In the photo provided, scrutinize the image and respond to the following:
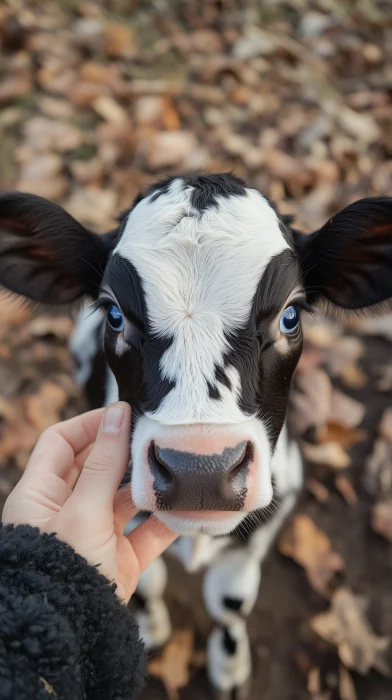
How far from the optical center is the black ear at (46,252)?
1734mm

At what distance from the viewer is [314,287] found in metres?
1.90

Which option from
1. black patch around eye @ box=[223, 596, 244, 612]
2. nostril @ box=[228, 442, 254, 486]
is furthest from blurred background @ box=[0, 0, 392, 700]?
nostril @ box=[228, 442, 254, 486]

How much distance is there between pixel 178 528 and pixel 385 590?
1.71 metres

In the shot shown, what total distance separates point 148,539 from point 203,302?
2.79ft

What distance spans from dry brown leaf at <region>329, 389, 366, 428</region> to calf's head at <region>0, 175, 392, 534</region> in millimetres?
1353

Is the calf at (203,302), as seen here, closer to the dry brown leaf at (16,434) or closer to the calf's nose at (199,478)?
the calf's nose at (199,478)

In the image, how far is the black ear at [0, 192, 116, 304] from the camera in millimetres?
1734

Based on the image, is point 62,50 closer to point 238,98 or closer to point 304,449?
point 238,98

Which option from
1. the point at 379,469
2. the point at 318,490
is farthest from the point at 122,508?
the point at 379,469

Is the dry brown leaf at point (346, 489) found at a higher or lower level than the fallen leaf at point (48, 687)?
lower

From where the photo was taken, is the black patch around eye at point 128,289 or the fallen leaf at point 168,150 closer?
the black patch around eye at point 128,289

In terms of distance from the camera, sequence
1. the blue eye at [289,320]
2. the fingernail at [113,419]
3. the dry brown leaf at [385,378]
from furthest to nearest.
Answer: the dry brown leaf at [385,378] → the blue eye at [289,320] → the fingernail at [113,419]

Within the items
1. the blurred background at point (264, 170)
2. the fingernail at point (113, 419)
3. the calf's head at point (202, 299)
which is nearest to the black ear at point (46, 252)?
the calf's head at point (202, 299)

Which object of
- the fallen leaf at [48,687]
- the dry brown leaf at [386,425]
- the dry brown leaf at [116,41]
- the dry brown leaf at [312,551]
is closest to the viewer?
the fallen leaf at [48,687]
